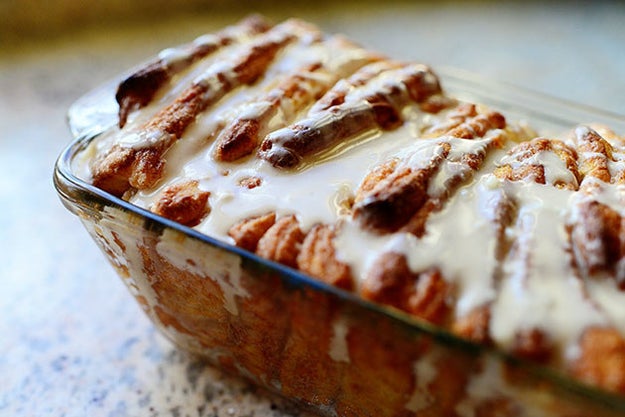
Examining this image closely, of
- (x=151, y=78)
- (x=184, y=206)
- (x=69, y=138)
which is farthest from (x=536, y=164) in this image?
(x=69, y=138)

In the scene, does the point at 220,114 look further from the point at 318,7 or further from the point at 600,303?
the point at 318,7

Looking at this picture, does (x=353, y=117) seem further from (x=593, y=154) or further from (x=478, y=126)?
(x=593, y=154)

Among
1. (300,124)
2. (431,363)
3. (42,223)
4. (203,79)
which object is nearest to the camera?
(431,363)

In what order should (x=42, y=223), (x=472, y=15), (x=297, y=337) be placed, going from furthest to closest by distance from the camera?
(x=472, y=15) → (x=42, y=223) → (x=297, y=337)

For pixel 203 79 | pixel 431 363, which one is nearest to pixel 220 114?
pixel 203 79

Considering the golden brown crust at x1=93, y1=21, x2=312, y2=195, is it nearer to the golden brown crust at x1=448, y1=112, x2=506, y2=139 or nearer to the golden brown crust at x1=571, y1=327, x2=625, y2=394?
the golden brown crust at x1=448, y1=112, x2=506, y2=139

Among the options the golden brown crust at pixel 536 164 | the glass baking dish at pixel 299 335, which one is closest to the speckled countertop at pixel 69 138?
the glass baking dish at pixel 299 335

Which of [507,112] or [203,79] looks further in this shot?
[507,112]

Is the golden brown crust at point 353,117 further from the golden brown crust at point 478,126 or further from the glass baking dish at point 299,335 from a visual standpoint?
the glass baking dish at point 299,335
